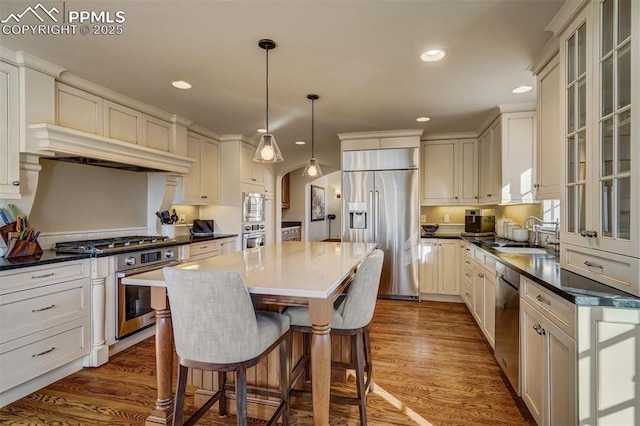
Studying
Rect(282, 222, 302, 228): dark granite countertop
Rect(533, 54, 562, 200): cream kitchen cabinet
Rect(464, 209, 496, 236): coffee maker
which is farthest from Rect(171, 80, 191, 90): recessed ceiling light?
Rect(282, 222, 302, 228): dark granite countertop

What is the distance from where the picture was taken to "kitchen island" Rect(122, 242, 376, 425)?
149 cm

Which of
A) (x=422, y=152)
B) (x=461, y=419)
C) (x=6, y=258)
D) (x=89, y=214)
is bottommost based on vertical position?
(x=461, y=419)

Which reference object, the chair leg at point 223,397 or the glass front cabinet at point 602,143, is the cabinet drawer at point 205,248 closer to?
the chair leg at point 223,397

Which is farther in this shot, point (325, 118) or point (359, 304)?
point (325, 118)

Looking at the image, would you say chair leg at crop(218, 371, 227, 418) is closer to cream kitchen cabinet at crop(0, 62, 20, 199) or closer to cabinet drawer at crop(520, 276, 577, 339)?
cabinet drawer at crop(520, 276, 577, 339)

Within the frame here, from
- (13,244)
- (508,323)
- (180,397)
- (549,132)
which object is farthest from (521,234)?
(13,244)

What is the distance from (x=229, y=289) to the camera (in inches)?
53.6

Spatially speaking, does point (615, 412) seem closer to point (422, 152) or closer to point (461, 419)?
point (461, 419)

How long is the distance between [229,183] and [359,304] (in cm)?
356

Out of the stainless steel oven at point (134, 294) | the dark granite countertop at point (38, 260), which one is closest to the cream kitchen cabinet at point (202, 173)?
the stainless steel oven at point (134, 294)

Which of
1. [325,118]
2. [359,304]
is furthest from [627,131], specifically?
[325,118]

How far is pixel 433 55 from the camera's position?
2393 millimetres

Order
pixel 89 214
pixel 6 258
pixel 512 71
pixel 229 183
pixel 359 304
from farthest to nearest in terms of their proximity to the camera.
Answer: pixel 229 183
pixel 89 214
pixel 512 71
pixel 6 258
pixel 359 304

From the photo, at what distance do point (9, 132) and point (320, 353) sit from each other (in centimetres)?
263
